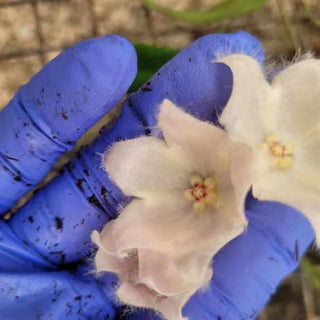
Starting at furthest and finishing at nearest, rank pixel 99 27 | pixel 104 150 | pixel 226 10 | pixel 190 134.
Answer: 1. pixel 99 27
2. pixel 226 10
3. pixel 104 150
4. pixel 190 134

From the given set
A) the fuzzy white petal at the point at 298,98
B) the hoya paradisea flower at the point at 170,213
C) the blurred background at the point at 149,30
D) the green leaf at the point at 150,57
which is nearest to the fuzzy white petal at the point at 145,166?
the hoya paradisea flower at the point at 170,213

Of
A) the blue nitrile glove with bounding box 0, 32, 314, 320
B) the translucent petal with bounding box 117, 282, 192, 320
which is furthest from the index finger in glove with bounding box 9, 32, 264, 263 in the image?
the translucent petal with bounding box 117, 282, 192, 320

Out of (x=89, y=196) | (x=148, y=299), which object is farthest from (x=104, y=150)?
(x=148, y=299)

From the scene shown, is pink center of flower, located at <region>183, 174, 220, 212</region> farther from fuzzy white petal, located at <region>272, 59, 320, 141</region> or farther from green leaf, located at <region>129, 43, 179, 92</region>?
green leaf, located at <region>129, 43, 179, 92</region>

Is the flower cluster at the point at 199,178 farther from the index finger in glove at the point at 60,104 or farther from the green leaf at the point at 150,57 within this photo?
the green leaf at the point at 150,57

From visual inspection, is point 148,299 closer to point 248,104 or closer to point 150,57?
point 248,104

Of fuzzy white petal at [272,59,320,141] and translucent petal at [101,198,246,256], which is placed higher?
fuzzy white petal at [272,59,320,141]
